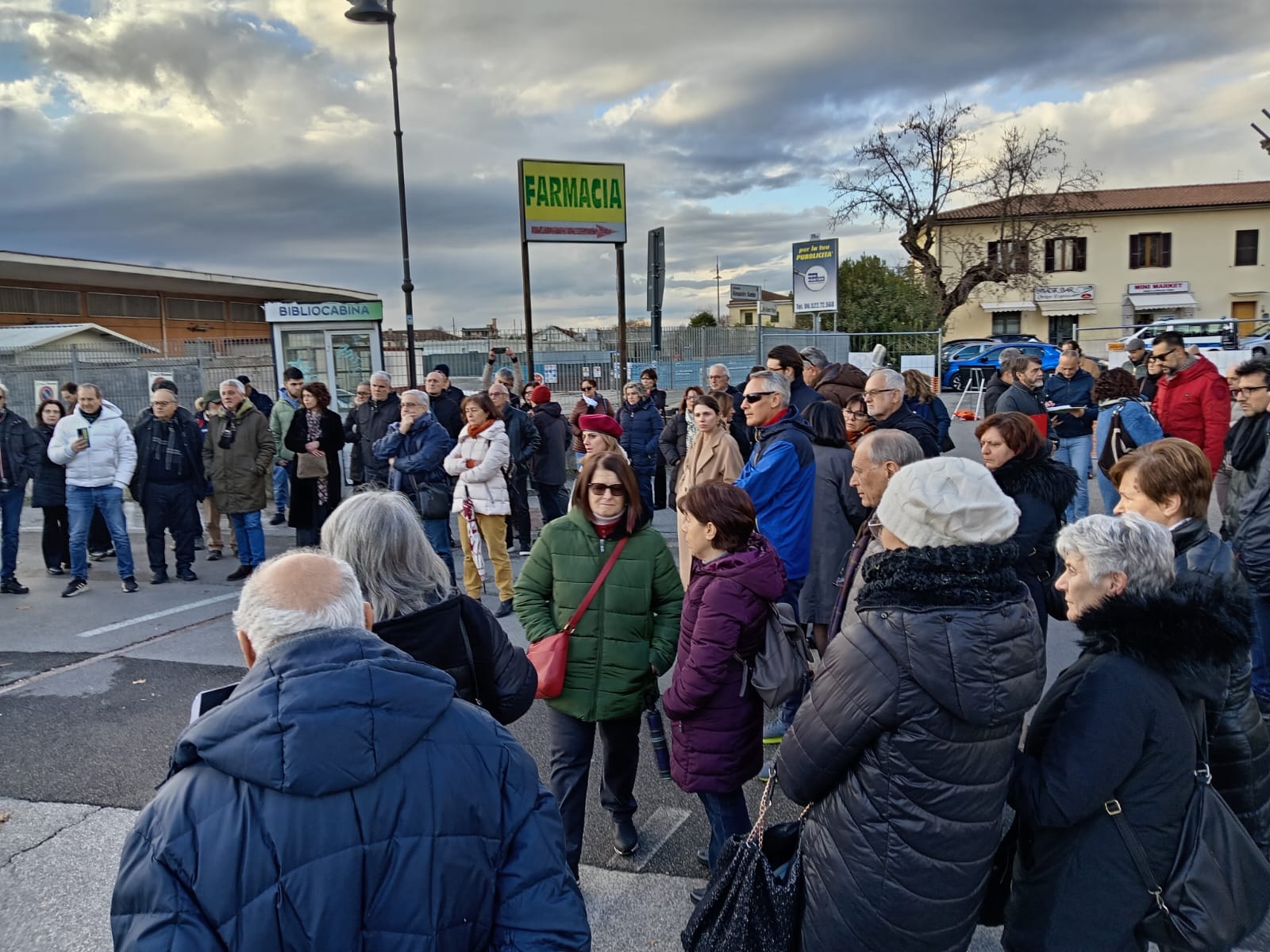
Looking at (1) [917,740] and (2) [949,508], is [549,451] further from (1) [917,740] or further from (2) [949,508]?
(1) [917,740]

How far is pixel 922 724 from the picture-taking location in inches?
74.2

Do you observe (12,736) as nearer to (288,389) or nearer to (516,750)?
(516,750)

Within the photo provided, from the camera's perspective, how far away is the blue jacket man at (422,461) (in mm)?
7336

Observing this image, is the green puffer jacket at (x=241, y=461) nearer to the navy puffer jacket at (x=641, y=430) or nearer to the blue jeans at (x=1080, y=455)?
the navy puffer jacket at (x=641, y=430)

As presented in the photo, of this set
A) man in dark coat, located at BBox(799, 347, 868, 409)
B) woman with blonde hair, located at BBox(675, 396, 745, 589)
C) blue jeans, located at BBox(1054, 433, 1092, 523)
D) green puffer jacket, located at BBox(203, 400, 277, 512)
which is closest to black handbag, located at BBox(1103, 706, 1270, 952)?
woman with blonde hair, located at BBox(675, 396, 745, 589)

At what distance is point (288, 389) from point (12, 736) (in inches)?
265

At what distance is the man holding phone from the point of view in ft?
25.8

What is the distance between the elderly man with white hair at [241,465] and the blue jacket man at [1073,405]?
25.9ft

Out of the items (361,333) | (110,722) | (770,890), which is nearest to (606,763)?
(770,890)

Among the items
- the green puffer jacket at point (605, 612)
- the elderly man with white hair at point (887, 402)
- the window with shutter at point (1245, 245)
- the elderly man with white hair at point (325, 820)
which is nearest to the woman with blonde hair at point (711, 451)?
the elderly man with white hair at point (887, 402)

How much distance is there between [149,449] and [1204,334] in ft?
90.5

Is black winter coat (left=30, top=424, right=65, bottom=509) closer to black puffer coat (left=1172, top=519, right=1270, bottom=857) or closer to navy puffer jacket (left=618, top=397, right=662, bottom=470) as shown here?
navy puffer jacket (left=618, top=397, right=662, bottom=470)

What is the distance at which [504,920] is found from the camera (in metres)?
1.53

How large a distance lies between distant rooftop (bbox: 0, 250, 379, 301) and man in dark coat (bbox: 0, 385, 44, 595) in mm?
15552
